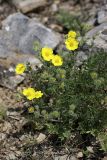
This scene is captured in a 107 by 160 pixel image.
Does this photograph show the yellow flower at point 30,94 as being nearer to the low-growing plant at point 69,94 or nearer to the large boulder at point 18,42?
the low-growing plant at point 69,94

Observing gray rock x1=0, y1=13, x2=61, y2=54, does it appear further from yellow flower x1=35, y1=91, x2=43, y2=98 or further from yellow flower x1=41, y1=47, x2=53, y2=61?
yellow flower x1=35, y1=91, x2=43, y2=98

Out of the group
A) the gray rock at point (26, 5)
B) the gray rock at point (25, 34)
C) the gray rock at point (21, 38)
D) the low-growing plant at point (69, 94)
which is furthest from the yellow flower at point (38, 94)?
the gray rock at point (26, 5)

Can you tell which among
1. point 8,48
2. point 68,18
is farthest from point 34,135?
point 68,18

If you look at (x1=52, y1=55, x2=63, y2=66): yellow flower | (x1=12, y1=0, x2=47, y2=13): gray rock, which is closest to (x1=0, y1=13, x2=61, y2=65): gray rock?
(x1=12, y1=0, x2=47, y2=13): gray rock

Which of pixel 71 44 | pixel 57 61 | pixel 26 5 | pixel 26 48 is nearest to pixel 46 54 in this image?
pixel 57 61

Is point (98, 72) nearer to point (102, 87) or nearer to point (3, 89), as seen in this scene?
point (102, 87)

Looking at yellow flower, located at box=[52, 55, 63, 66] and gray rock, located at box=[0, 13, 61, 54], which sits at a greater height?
gray rock, located at box=[0, 13, 61, 54]
